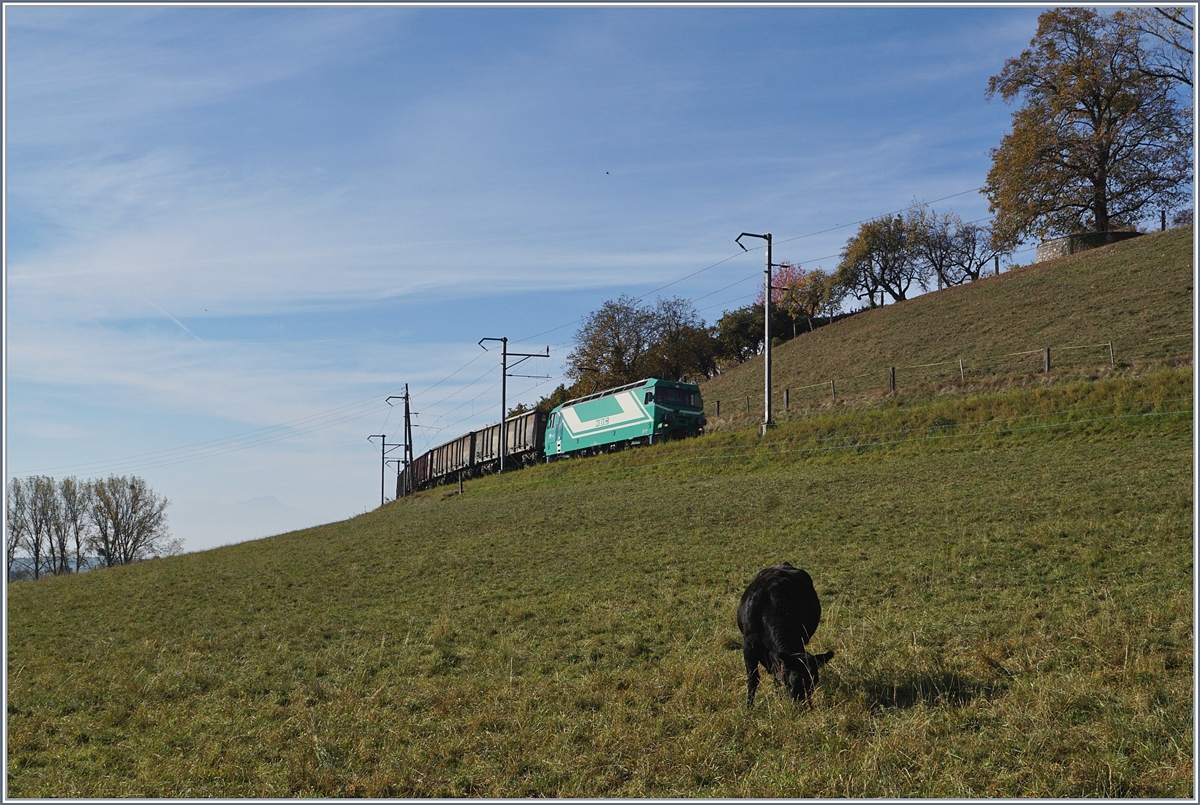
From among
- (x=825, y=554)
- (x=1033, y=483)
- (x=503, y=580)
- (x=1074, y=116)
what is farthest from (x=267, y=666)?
(x=1074, y=116)

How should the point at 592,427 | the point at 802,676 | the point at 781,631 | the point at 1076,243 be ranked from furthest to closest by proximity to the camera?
the point at 1076,243 < the point at 592,427 < the point at 781,631 < the point at 802,676

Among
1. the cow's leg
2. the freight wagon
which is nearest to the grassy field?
the cow's leg

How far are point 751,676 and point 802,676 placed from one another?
0.47m

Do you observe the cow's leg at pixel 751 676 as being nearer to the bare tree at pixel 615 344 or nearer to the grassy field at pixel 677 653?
the grassy field at pixel 677 653

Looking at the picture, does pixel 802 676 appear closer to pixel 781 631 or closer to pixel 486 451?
pixel 781 631

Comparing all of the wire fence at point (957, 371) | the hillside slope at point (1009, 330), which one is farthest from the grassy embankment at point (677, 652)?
the hillside slope at point (1009, 330)

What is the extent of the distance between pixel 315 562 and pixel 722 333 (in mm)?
60774

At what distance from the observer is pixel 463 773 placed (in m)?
5.93

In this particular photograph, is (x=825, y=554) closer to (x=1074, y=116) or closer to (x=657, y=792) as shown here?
(x=657, y=792)

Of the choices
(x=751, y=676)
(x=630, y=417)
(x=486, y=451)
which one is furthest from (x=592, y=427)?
(x=751, y=676)

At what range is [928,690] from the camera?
22.9ft

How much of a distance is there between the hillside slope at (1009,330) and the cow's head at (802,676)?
25.1 m

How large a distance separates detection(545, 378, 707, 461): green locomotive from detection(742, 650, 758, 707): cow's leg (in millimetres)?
29911

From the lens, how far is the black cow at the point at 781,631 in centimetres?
694
